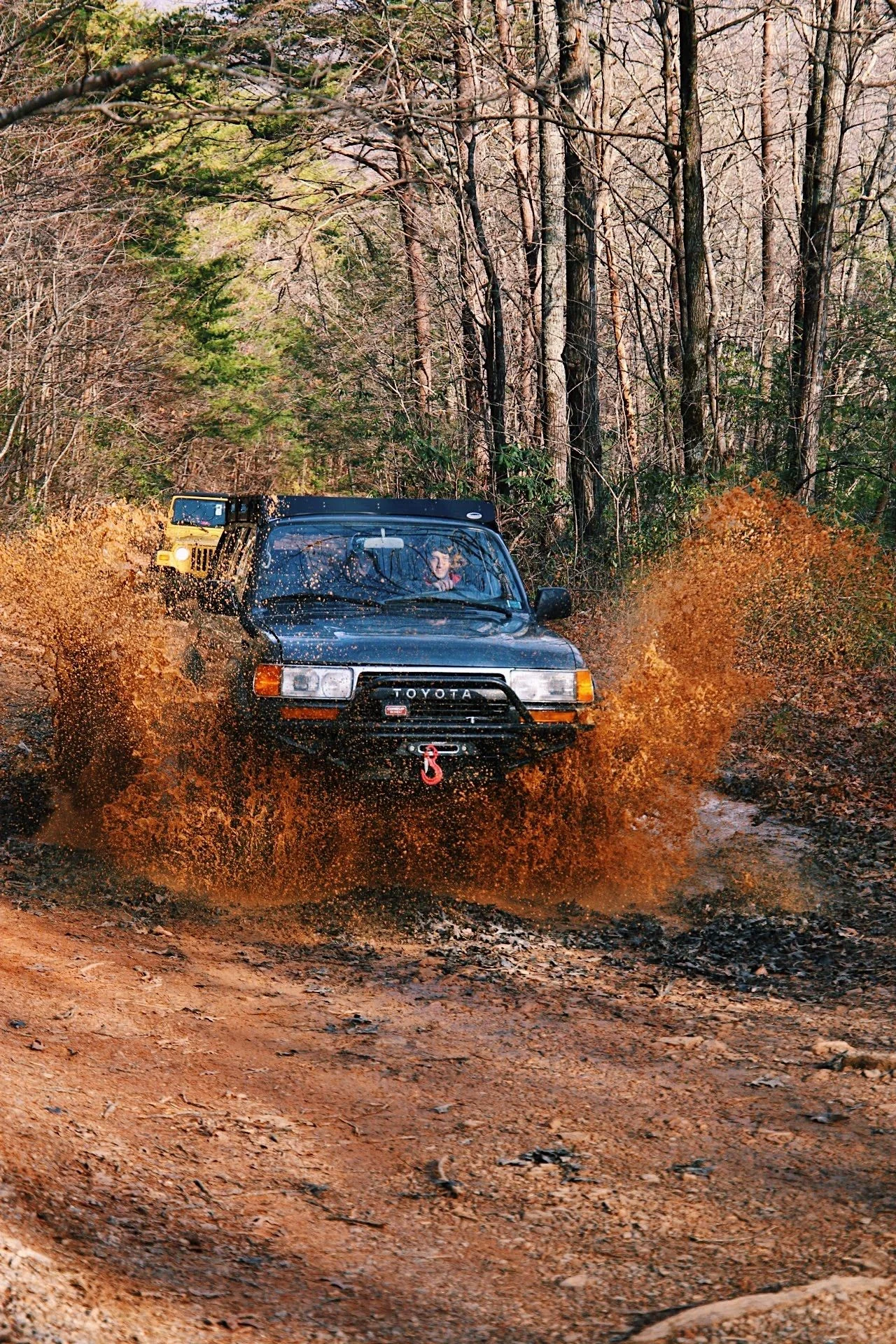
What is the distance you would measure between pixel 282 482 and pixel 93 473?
40.7 ft

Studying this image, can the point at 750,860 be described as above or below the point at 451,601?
below

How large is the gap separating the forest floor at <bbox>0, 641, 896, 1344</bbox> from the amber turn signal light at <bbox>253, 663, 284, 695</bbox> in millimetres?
1137

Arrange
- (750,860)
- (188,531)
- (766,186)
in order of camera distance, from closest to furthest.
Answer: (750,860), (188,531), (766,186)

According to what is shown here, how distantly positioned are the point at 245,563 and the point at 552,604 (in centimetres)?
196

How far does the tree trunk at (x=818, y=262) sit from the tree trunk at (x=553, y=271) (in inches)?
123

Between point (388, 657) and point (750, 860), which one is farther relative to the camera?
point (750, 860)

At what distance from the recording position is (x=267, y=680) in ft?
22.4

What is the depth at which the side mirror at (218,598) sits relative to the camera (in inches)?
314

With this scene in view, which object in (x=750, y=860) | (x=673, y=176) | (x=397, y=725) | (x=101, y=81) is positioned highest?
(x=673, y=176)

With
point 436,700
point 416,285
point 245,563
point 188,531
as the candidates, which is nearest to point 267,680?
point 436,700

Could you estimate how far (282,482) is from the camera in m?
43.7

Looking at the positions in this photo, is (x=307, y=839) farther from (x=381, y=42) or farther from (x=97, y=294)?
(x=97, y=294)

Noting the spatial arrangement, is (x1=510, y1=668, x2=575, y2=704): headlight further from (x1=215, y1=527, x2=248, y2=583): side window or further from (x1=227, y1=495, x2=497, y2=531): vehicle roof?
(x1=215, y1=527, x2=248, y2=583): side window

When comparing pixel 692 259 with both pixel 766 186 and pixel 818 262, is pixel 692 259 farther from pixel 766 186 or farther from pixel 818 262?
pixel 766 186
